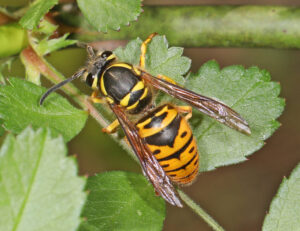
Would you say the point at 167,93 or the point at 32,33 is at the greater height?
the point at 32,33

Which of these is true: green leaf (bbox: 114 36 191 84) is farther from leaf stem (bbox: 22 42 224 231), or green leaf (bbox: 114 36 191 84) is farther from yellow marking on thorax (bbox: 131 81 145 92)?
leaf stem (bbox: 22 42 224 231)

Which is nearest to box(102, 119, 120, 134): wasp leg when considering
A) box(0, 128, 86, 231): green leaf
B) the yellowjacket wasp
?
the yellowjacket wasp

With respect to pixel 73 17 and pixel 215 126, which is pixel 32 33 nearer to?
pixel 73 17

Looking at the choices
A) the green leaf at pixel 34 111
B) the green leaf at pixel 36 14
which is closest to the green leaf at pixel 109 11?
the green leaf at pixel 36 14

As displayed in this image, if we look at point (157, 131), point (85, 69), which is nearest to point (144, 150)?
point (157, 131)

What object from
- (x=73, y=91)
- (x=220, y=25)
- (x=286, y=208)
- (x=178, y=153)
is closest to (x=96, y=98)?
(x=73, y=91)

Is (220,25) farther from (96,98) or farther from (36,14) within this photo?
(36,14)

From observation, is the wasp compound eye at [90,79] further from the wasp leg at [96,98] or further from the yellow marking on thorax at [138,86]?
the yellow marking on thorax at [138,86]
